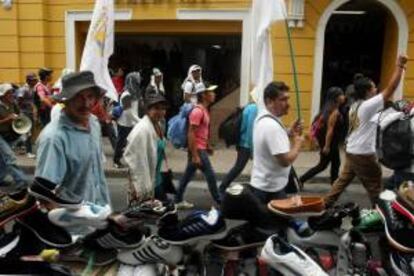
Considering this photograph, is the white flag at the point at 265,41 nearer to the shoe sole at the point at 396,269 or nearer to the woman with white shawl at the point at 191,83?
the woman with white shawl at the point at 191,83

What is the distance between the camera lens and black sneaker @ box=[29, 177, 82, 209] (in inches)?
102

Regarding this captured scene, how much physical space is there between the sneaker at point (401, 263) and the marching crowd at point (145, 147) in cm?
39

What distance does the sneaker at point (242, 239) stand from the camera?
2877mm

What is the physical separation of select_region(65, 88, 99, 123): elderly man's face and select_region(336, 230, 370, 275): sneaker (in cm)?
154

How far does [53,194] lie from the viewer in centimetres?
261

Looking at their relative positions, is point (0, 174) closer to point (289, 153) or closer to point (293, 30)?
point (289, 153)

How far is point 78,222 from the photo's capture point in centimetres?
262

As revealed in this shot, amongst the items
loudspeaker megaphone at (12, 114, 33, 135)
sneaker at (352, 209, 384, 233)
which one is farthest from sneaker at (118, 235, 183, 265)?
loudspeaker megaphone at (12, 114, 33, 135)

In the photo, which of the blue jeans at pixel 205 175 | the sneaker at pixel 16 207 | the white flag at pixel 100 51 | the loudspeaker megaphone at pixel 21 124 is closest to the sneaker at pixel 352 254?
the sneaker at pixel 16 207

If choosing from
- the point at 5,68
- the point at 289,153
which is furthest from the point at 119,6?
the point at 289,153

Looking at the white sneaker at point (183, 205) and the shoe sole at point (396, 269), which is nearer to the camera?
the shoe sole at point (396, 269)

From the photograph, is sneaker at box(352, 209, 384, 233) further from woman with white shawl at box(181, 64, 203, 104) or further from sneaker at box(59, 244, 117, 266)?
woman with white shawl at box(181, 64, 203, 104)

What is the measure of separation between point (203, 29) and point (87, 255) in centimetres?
999

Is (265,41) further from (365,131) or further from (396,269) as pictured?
(396,269)
